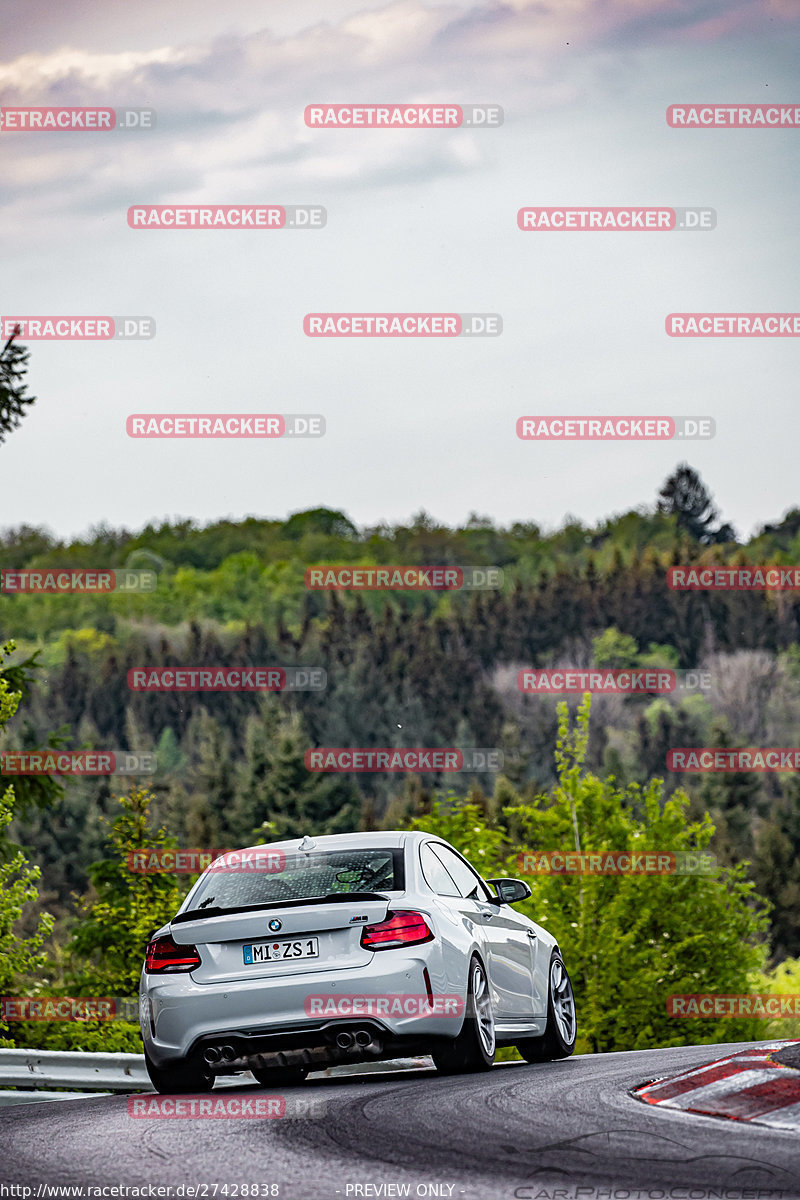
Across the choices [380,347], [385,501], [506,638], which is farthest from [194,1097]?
[385,501]

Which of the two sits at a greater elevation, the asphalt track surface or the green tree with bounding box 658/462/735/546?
the green tree with bounding box 658/462/735/546

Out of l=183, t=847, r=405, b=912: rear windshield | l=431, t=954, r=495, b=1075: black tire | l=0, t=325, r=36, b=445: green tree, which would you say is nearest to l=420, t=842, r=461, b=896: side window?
l=183, t=847, r=405, b=912: rear windshield

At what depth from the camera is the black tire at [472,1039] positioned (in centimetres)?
914

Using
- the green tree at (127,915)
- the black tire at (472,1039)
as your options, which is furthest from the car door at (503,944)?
the green tree at (127,915)

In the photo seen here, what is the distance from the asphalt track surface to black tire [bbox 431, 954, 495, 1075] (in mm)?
705

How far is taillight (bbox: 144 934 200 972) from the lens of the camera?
883cm

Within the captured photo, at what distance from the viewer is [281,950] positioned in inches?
343

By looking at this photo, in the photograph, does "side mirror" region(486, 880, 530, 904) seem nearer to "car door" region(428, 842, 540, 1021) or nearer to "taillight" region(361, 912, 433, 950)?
"car door" region(428, 842, 540, 1021)

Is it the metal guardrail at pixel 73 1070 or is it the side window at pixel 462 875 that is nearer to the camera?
the side window at pixel 462 875

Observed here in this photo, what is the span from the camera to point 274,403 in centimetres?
17025

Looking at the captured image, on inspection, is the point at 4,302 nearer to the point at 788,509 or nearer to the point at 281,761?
the point at 281,761

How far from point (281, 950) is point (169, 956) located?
2.14 ft

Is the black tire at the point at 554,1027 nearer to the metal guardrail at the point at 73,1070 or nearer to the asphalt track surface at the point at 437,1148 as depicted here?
the metal guardrail at the point at 73,1070

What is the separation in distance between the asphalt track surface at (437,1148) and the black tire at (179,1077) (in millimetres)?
516
